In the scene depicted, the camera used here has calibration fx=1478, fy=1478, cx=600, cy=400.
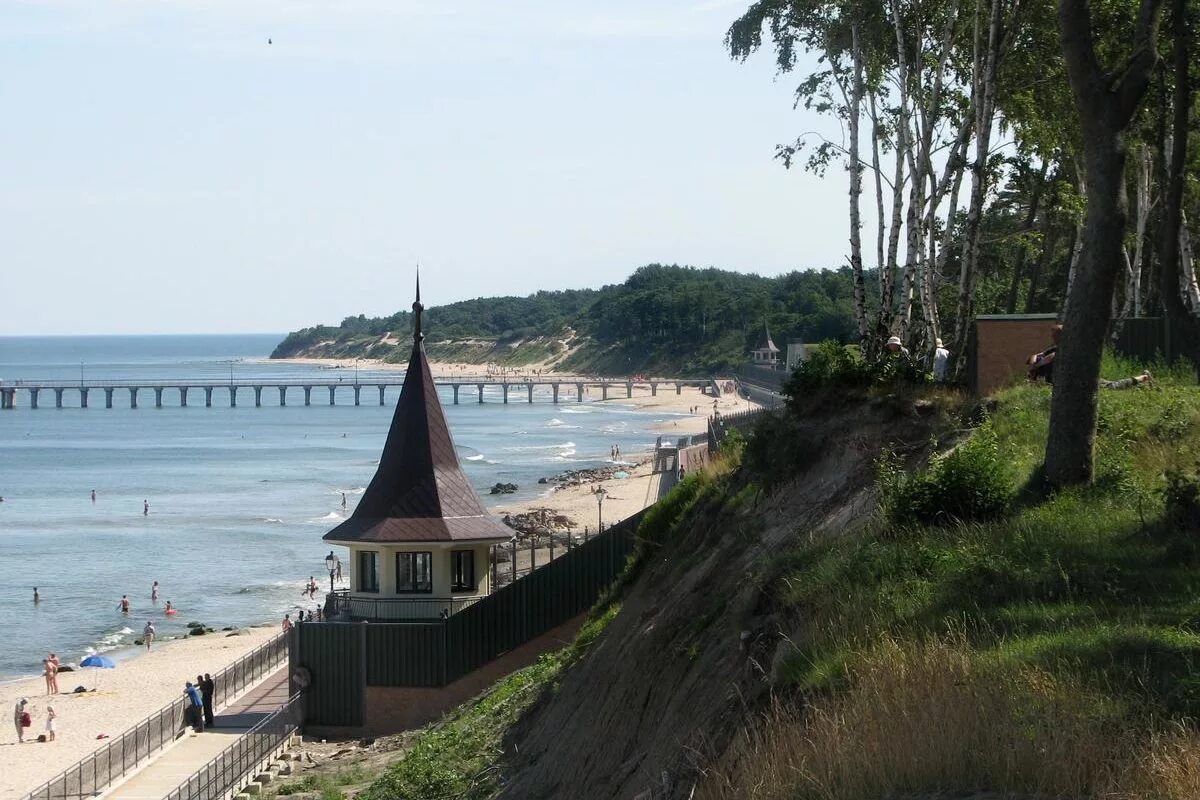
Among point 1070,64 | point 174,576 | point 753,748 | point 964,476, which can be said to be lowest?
point 174,576

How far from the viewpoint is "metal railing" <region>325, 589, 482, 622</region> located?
23938 mm

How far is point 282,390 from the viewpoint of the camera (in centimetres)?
16400

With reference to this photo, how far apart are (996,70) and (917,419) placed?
6447 mm

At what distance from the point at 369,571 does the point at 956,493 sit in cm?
1506

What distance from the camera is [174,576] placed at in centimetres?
5359

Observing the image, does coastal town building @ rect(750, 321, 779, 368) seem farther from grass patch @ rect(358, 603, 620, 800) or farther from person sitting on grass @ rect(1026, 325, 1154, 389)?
person sitting on grass @ rect(1026, 325, 1154, 389)

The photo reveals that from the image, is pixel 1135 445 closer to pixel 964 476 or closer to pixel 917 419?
pixel 964 476

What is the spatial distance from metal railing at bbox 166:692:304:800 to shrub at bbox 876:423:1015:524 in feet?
39.6

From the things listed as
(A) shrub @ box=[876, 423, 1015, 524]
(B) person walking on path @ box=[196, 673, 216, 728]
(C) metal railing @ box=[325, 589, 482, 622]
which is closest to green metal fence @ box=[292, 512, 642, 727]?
(C) metal railing @ box=[325, 589, 482, 622]

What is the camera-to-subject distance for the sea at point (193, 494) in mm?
47500

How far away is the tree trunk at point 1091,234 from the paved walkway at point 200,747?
46.2 ft

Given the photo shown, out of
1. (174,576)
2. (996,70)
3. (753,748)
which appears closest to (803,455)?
(996,70)

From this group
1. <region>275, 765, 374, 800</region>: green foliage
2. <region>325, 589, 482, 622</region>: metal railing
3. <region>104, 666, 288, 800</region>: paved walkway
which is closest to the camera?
<region>275, 765, 374, 800</region>: green foliage

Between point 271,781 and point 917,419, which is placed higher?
point 917,419
